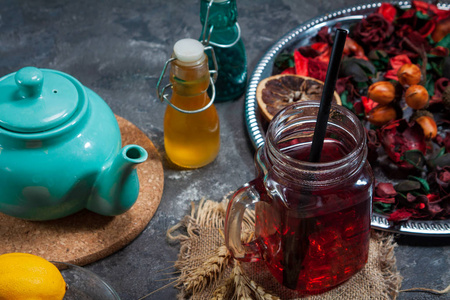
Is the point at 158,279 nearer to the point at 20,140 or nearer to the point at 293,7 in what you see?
the point at 20,140

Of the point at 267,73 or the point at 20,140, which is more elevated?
the point at 20,140

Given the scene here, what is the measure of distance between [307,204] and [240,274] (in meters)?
0.19

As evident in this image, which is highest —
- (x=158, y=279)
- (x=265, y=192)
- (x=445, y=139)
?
(x=265, y=192)

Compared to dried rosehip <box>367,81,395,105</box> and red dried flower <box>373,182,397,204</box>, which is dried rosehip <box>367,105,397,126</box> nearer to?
dried rosehip <box>367,81,395,105</box>

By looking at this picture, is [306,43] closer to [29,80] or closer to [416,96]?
[416,96]

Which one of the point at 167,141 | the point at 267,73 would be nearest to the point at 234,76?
the point at 267,73

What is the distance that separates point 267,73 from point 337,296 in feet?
1.73

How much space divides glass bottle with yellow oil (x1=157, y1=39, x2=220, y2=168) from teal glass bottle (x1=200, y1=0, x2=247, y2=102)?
0.42ft

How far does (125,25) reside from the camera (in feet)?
4.39

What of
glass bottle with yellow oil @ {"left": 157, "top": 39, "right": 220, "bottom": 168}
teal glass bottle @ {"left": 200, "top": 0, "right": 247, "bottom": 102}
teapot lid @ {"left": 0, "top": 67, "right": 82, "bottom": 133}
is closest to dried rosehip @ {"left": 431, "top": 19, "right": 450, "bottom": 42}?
teal glass bottle @ {"left": 200, "top": 0, "right": 247, "bottom": 102}

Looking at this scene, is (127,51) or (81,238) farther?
(127,51)

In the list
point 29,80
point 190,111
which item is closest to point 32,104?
point 29,80

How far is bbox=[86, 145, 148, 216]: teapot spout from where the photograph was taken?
2.56 feet

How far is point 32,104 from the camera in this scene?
754 millimetres
